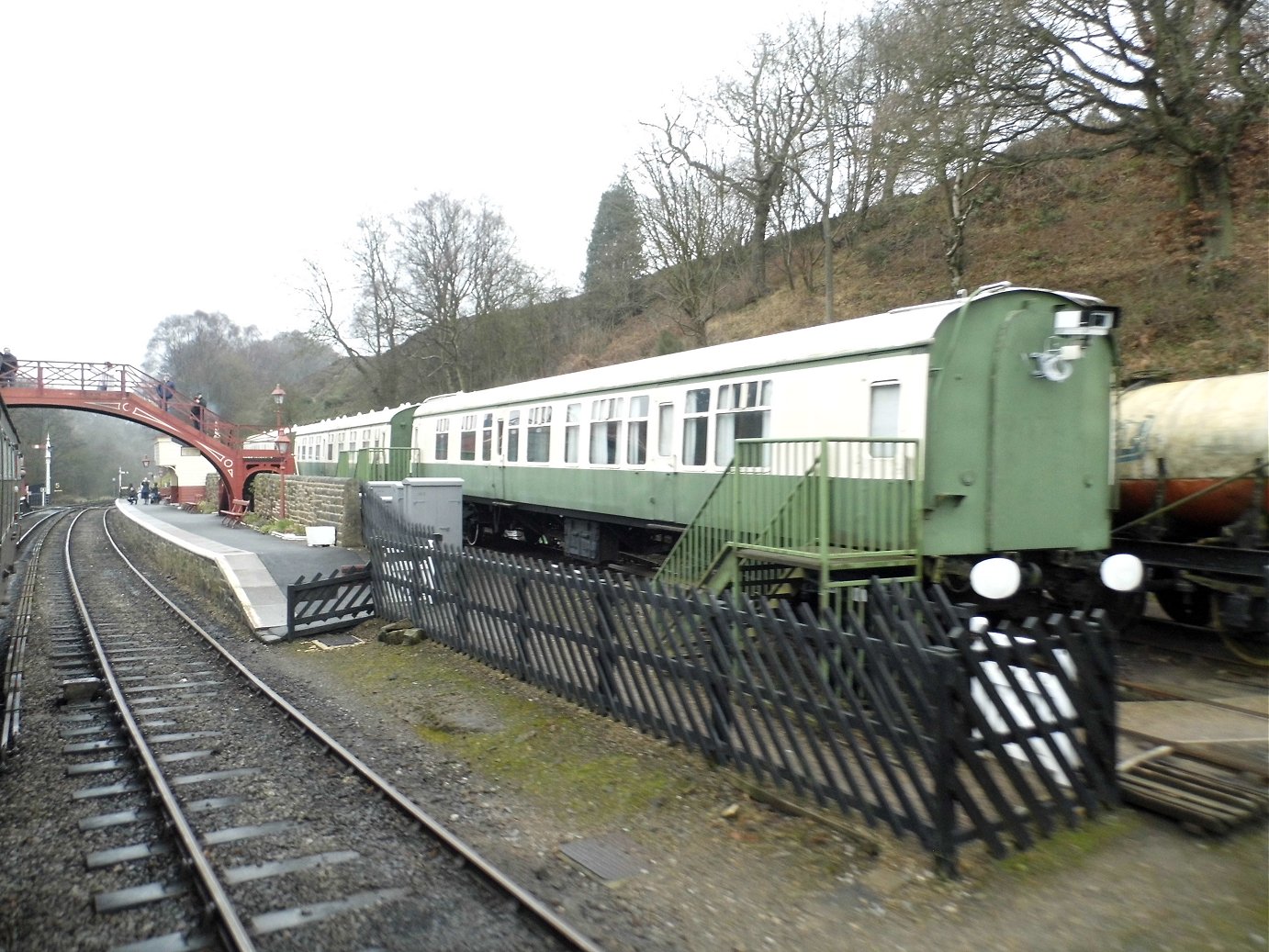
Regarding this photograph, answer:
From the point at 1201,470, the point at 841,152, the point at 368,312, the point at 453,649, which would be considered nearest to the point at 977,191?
the point at 841,152

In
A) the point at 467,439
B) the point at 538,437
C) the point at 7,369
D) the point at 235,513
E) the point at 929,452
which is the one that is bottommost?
the point at 235,513

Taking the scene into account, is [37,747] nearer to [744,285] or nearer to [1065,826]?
[1065,826]

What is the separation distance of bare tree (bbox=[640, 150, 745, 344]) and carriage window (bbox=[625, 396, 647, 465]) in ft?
52.3

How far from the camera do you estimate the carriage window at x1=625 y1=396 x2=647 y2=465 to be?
13.4m

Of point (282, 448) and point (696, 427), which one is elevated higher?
point (282, 448)

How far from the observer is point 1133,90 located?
17172 millimetres

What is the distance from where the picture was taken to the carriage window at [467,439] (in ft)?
66.0

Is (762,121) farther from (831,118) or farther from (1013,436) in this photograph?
(1013,436)

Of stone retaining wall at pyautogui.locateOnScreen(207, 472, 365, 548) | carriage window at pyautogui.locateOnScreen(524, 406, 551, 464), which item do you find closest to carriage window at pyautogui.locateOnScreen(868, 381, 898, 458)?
carriage window at pyautogui.locateOnScreen(524, 406, 551, 464)

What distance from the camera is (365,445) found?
27156 mm

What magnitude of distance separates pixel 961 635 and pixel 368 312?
44777 mm

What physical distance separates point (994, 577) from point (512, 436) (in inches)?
461

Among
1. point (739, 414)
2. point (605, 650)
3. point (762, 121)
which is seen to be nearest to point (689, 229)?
point (762, 121)

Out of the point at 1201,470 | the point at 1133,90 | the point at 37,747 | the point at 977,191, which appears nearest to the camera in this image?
the point at 37,747
